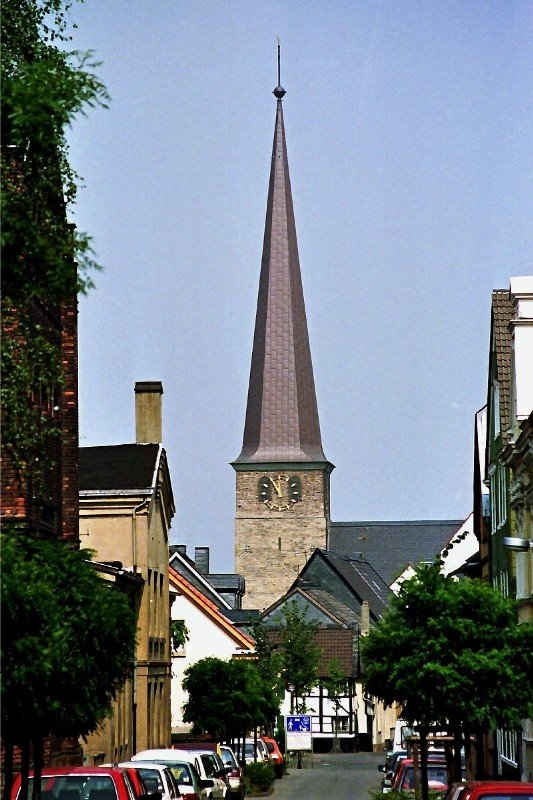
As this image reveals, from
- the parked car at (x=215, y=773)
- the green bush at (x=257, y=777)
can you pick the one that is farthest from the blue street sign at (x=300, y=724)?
the parked car at (x=215, y=773)

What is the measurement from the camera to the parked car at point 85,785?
1884 centimetres

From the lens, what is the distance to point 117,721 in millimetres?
39406

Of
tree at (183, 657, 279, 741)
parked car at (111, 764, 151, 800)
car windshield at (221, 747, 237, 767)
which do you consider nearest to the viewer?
parked car at (111, 764, 151, 800)

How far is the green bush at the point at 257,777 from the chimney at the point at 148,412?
11.0 metres

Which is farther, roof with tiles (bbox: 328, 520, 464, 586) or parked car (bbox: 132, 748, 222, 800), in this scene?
roof with tiles (bbox: 328, 520, 464, 586)

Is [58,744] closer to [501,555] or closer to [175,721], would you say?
[501,555]

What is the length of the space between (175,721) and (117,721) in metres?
25.9

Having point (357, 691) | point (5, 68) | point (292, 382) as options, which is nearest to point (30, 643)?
point (5, 68)

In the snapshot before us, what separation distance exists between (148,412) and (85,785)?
34272 millimetres

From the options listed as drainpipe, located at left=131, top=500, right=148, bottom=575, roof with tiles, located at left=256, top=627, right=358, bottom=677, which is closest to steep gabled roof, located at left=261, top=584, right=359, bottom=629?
roof with tiles, located at left=256, top=627, right=358, bottom=677

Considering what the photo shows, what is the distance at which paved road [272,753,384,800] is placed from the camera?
4772cm

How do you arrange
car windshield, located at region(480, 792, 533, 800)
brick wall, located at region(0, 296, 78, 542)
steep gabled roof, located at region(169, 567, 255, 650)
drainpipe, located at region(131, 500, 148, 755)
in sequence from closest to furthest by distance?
car windshield, located at region(480, 792, 533, 800) < brick wall, located at region(0, 296, 78, 542) < drainpipe, located at region(131, 500, 148, 755) < steep gabled roof, located at region(169, 567, 255, 650)

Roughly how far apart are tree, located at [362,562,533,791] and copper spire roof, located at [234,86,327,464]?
106m

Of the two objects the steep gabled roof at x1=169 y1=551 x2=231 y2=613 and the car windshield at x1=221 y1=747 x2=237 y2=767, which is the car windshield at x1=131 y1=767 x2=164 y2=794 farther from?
the steep gabled roof at x1=169 y1=551 x2=231 y2=613
